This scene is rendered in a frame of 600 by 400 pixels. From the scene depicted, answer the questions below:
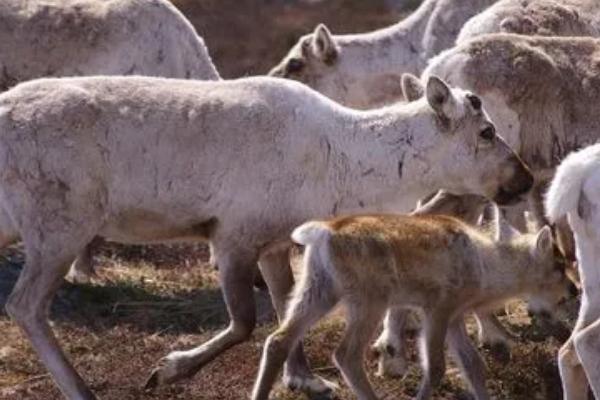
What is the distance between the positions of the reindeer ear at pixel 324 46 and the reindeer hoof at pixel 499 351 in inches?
169

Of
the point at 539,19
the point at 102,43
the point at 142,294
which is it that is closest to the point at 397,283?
the point at 142,294

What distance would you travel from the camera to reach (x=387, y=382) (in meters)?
8.84

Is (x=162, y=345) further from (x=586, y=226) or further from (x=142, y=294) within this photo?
(x=586, y=226)

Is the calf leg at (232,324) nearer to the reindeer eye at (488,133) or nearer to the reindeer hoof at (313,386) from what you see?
the reindeer hoof at (313,386)

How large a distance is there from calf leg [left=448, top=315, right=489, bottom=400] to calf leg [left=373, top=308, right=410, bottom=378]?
65cm

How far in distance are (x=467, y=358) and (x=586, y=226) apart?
3.11 ft

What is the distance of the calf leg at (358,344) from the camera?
7.86m

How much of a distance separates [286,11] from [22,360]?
1472 centimetres

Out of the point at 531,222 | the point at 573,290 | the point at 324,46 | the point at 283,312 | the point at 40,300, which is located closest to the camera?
the point at 40,300

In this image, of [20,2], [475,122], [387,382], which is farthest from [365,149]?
[20,2]

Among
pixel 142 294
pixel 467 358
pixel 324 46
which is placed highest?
pixel 467 358

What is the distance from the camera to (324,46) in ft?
42.9

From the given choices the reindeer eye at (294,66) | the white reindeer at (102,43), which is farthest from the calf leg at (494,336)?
the reindeer eye at (294,66)

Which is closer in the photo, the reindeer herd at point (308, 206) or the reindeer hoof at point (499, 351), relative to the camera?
the reindeer herd at point (308, 206)
